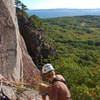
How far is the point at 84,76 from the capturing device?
137 ft

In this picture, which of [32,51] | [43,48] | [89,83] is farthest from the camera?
[43,48]

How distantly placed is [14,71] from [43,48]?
1383 inches

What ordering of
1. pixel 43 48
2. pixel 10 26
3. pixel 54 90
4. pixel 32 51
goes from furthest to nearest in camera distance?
pixel 43 48 → pixel 32 51 → pixel 10 26 → pixel 54 90

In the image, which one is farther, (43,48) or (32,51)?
(43,48)

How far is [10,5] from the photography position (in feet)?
49.2

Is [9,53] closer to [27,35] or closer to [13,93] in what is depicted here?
[13,93]

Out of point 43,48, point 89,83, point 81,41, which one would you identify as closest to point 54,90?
point 89,83

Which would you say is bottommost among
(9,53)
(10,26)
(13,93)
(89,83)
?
(89,83)

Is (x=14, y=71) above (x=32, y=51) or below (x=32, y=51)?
above

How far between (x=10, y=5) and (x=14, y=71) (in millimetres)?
2777

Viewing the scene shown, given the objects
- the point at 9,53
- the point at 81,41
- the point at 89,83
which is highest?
the point at 9,53

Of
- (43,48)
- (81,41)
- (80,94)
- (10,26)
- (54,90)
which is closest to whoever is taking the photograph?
(54,90)

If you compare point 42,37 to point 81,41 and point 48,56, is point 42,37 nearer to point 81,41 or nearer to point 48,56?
point 48,56

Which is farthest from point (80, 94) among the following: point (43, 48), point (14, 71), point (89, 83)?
point (43, 48)
